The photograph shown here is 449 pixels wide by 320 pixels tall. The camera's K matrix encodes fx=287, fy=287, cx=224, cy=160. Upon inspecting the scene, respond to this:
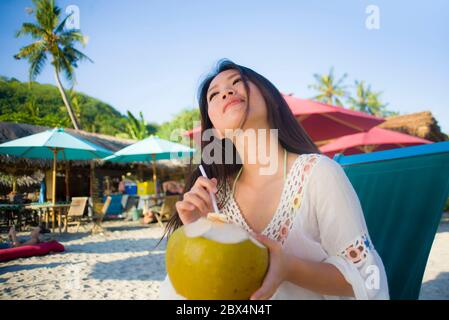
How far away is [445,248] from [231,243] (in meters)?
5.24

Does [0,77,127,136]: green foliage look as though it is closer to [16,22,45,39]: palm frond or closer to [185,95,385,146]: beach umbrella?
[16,22,45,39]: palm frond

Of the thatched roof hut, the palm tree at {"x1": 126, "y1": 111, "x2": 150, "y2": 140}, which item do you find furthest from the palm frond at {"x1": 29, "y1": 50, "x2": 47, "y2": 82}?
the thatched roof hut

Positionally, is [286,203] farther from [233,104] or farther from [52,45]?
[52,45]

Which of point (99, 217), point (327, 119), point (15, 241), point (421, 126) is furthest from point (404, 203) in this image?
point (421, 126)

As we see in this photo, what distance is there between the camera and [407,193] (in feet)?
4.25

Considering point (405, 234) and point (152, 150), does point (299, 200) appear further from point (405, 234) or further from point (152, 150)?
point (152, 150)

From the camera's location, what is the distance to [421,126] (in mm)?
9562

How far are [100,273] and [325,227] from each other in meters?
3.63

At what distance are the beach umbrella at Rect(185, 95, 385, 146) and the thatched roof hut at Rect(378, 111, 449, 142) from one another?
5.33 meters

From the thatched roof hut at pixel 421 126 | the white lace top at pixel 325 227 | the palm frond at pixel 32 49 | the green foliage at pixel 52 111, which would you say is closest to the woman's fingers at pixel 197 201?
the white lace top at pixel 325 227

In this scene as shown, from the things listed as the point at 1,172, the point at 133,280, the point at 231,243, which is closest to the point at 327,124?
the point at 133,280

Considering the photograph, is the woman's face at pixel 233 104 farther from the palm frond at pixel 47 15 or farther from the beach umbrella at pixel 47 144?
the palm frond at pixel 47 15

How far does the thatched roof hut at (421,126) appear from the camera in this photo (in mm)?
9484

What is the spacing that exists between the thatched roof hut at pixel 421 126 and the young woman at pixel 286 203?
33.1 feet
